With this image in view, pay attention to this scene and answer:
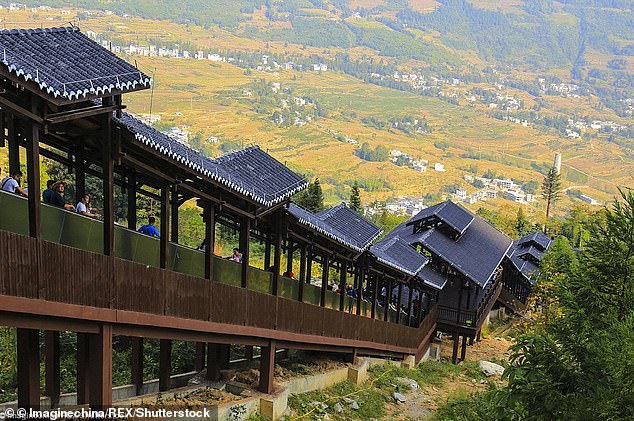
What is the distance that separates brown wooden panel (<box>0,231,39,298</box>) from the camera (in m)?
7.35

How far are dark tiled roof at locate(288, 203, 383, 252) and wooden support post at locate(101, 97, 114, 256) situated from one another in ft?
14.8

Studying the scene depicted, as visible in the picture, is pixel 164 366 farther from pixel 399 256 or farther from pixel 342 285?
pixel 399 256

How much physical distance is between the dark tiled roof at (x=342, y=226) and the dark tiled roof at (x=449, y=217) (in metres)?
8.24

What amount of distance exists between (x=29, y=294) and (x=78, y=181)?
3475mm

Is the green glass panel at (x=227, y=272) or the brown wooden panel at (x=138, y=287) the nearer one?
the brown wooden panel at (x=138, y=287)

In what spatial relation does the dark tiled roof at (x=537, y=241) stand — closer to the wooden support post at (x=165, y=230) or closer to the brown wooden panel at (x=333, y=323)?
the brown wooden panel at (x=333, y=323)

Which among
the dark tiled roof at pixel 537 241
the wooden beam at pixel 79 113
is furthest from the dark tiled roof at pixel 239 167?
the dark tiled roof at pixel 537 241

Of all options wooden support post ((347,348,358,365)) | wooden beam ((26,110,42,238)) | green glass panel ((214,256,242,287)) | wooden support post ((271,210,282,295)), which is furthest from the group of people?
wooden support post ((347,348,358,365))

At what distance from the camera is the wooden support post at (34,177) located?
756 centimetres

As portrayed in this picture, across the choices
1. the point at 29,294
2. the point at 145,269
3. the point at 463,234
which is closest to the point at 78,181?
the point at 145,269

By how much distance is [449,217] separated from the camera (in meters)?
25.1

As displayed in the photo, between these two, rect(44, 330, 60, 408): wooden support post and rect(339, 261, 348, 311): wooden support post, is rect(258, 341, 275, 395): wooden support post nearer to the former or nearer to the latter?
rect(339, 261, 348, 311): wooden support post

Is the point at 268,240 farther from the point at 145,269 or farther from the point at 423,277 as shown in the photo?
the point at 423,277

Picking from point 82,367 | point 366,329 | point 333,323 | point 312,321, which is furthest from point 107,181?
point 366,329
